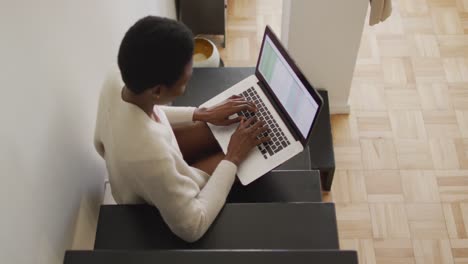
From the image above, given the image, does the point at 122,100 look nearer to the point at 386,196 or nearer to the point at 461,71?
the point at 386,196

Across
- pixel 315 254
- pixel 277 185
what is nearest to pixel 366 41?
pixel 277 185

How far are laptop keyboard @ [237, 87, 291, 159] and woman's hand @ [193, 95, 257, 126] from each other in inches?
1.4

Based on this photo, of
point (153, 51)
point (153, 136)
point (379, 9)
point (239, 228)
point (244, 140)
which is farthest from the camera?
point (379, 9)

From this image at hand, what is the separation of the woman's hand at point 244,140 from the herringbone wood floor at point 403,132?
0.91 meters

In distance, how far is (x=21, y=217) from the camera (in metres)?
1.21

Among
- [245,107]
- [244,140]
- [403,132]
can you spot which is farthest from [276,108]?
[403,132]

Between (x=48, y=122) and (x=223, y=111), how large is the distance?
665 mm

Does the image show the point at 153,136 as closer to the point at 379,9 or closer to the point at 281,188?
the point at 281,188

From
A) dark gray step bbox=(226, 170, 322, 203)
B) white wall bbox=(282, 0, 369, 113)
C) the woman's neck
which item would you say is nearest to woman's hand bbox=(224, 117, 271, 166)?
dark gray step bbox=(226, 170, 322, 203)

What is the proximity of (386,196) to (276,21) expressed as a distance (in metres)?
1.32

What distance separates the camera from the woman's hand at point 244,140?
1734 mm

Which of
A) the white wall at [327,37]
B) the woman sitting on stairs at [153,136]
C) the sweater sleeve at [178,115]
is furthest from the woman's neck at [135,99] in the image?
the white wall at [327,37]

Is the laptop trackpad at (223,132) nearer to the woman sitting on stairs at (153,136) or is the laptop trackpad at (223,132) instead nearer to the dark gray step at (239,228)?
the woman sitting on stairs at (153,136)

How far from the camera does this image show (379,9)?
236 cm
